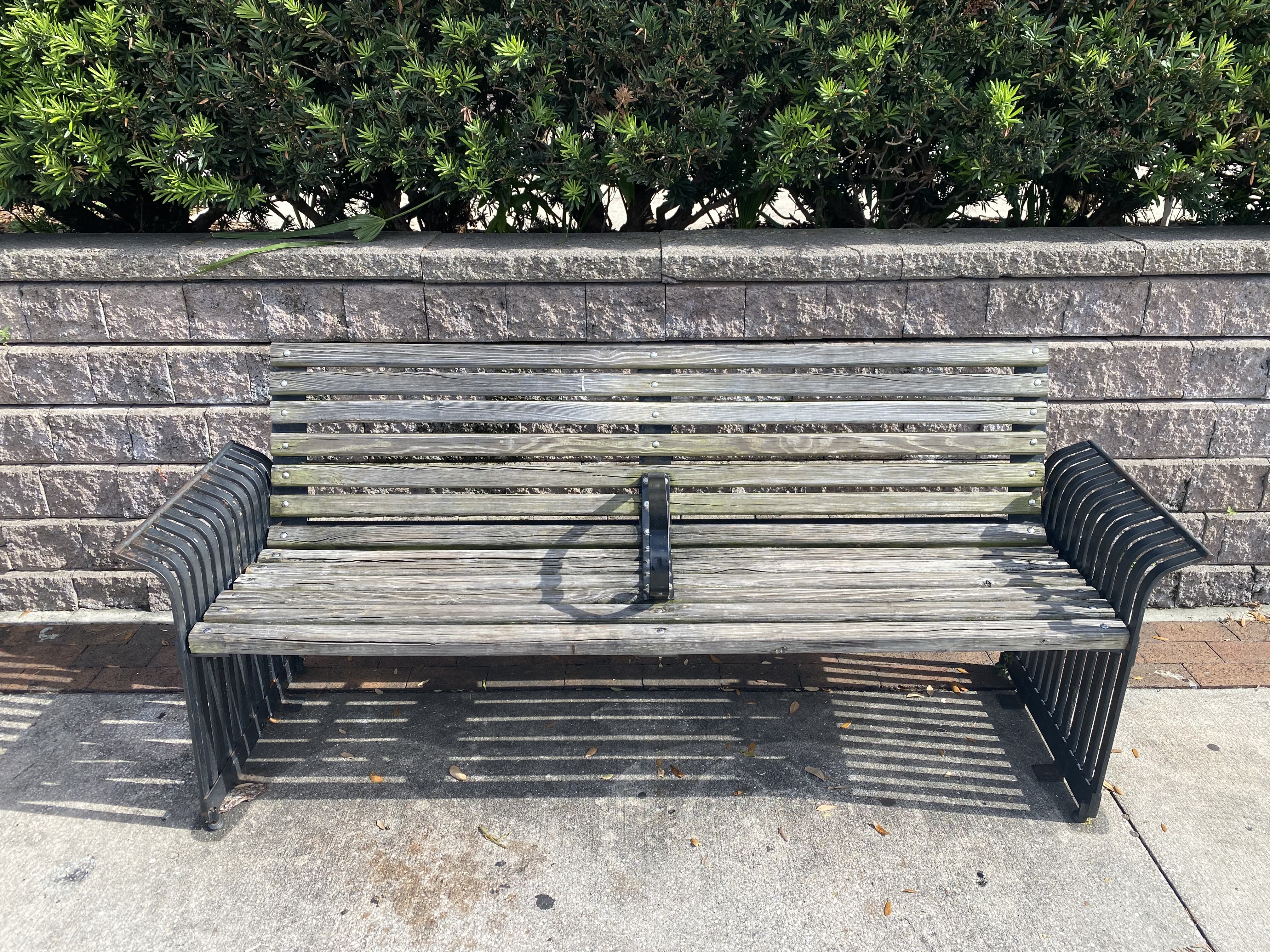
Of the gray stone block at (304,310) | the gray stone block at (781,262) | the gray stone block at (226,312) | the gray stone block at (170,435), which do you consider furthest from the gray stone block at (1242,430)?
the gray stone block at (170,435)

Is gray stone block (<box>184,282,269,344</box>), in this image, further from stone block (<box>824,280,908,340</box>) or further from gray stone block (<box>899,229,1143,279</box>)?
gray stone block (<box>899,229,1143,279</box>)

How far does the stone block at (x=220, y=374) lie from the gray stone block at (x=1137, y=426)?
2.85 m

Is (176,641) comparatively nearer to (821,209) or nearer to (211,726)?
(211,726)

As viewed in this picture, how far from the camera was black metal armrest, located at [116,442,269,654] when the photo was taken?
8.25 feet

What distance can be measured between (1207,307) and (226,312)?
3.43m

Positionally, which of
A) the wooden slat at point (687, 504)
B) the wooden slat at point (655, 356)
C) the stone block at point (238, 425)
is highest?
the wooden slat at point (655, 356)

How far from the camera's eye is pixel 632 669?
11.5 ft

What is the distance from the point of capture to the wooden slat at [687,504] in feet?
10.2

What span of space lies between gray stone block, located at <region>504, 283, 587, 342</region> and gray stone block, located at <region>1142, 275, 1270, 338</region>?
6.50 ft

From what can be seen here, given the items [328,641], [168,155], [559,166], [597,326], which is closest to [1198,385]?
[597,326]

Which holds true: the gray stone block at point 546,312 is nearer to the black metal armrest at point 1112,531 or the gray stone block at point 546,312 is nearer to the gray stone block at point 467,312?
the gray stone block at point 467,312

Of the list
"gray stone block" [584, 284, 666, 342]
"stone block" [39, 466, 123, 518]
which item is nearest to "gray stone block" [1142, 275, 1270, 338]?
"gray stone block" [584, 284, 666, 342]

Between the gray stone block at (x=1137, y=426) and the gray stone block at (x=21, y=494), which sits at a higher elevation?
the gray stone block at (x=1137, y=426)

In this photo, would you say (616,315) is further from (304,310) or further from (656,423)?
(304,310)
